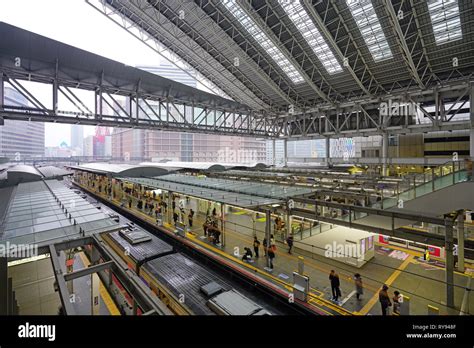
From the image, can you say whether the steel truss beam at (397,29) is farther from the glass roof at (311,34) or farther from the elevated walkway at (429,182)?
the elevated walkway at (429,182)

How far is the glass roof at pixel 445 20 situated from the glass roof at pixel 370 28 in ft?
9.97

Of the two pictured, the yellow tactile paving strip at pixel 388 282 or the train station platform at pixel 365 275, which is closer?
the yellow tactile paving strip at pixel 388 282

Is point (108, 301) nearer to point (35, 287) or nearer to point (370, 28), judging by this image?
point (35, 287)

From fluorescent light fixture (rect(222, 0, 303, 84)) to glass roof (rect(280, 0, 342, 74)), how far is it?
266 centimetres

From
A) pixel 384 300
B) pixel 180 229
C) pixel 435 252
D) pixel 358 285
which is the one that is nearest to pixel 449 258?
pixel 384 300

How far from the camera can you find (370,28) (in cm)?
1822

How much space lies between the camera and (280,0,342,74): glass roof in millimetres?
18016

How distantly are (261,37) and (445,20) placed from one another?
1333 cm

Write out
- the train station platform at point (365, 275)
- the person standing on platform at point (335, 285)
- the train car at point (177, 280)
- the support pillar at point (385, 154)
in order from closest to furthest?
1. the train car at point (177, 280)
2. the train station platform at point (365, 275)
3. the person standing on platform at point (335, 285)
4. the support pillar at point (385, 154)

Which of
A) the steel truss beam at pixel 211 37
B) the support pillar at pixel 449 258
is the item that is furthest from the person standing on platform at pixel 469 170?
the steel truss beam at pixel 211 37

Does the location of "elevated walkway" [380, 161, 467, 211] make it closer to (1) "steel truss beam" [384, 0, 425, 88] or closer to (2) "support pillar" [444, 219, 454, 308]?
(2) "support pillar" [444, 219, 454, 308]

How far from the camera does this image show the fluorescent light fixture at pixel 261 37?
19.2m

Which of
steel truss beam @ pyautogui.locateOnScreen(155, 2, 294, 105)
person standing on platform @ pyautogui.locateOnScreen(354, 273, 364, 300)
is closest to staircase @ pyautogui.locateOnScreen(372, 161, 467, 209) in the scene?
person standing on platform @ pyautogui.locateOnScreen(354, 273, 364, 300)
